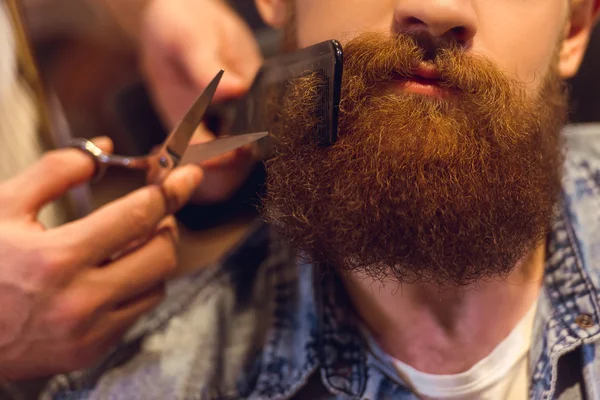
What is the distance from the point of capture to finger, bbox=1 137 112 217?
703 millimetres

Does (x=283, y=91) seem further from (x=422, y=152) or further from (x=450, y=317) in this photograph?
(x=450, y=317)

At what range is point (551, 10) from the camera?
0.63 meters

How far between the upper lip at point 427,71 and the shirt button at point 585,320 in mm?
344

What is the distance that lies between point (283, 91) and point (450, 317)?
327 millimetres

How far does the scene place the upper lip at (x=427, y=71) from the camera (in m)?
0.55

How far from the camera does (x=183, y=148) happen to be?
0.69 m

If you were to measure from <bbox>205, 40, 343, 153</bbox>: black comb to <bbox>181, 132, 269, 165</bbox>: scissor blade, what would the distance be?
0.05m

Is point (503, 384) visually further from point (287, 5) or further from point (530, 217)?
point (287, 5)

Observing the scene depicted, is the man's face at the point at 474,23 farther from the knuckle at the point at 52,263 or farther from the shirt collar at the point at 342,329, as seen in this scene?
the knuckle at the point at 52,263

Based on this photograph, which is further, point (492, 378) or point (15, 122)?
point (15, 122)

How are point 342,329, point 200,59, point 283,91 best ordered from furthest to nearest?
point 200,59 < point 342,329 < point 283,91

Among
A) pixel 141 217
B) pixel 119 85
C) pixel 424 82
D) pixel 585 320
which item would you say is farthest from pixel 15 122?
pixel 585 320

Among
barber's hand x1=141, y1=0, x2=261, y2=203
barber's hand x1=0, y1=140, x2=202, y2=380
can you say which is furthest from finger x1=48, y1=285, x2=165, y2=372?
barber's hand x1=141, y1=0, x2=261, y2=203

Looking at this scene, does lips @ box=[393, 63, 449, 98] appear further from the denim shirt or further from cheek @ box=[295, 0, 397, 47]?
the denim shirt
